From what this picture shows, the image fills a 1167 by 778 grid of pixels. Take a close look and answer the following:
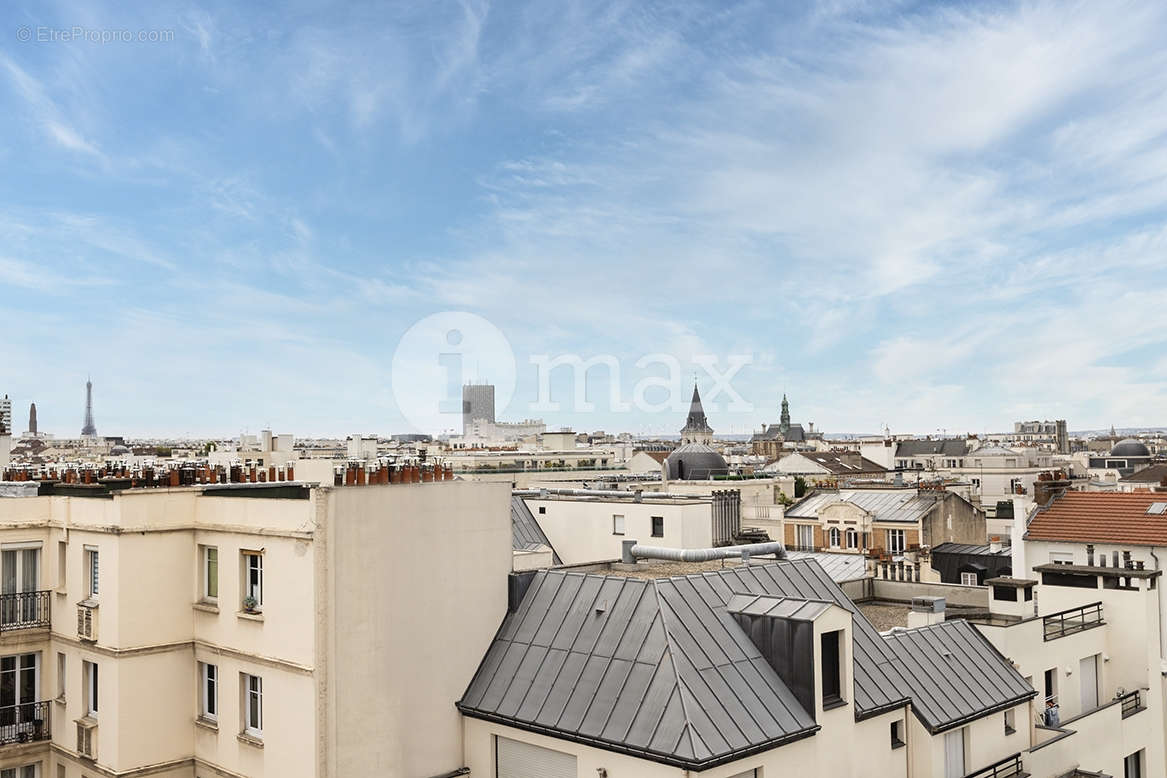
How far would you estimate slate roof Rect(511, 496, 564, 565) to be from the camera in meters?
33.8

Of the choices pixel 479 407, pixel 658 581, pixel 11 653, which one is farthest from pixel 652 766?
pixel 479 407

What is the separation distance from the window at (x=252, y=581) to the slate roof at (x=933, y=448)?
507ft

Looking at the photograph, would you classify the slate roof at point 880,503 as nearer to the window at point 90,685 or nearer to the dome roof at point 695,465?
the dome roof at point 695,465

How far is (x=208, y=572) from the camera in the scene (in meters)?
20.4

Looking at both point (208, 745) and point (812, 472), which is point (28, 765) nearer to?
point (208, 745)

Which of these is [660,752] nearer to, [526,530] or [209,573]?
[209,573]

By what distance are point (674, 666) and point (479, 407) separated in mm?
126768

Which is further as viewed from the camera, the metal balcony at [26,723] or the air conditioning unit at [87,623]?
the metal balcony at [26,723]

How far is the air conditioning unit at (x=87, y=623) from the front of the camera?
2008 cm

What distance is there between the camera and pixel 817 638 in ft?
55.7

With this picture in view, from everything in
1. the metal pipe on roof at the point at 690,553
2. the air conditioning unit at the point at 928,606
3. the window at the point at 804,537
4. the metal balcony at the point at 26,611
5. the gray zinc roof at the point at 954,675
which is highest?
the metal pipe on roof at the point at 690,553

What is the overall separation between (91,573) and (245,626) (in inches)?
190

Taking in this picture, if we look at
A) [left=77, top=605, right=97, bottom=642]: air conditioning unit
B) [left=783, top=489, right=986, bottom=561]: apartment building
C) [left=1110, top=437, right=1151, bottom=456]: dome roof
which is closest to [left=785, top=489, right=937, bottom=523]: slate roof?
[left=783, top=489, right=986, bottom=561]: apartment building

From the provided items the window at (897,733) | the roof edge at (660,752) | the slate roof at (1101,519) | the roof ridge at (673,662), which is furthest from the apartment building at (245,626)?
the slate roof at (1101,519)
